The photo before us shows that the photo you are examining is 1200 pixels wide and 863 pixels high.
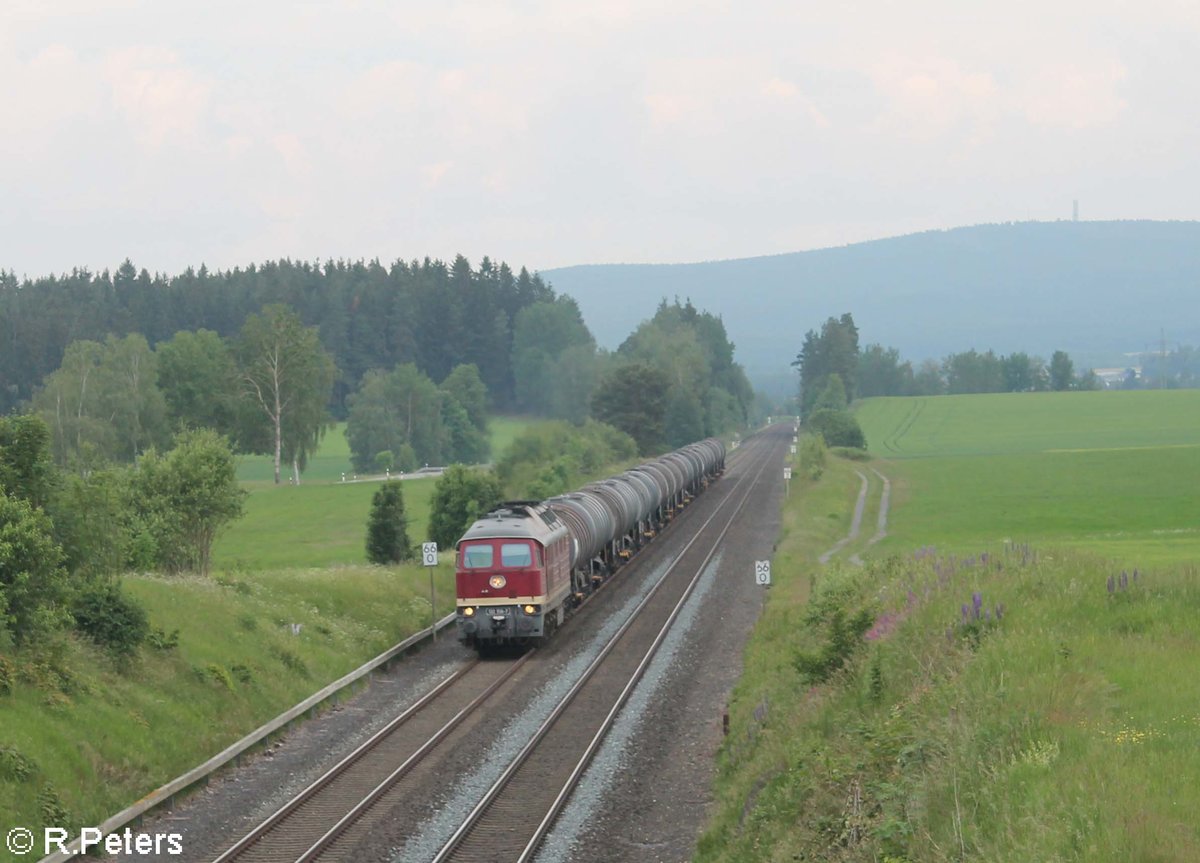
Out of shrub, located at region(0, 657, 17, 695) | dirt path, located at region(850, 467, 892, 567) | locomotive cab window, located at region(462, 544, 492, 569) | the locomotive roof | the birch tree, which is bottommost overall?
dirt path, located at region(850, 467, 892, 567)

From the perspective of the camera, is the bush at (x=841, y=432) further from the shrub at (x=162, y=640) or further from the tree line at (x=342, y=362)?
the shrub at (x=162, y=640)

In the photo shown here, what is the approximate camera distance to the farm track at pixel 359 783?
1672 cm

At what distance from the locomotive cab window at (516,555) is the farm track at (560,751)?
2.94m

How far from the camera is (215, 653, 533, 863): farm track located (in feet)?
54.9

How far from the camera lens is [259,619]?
29.0 metres

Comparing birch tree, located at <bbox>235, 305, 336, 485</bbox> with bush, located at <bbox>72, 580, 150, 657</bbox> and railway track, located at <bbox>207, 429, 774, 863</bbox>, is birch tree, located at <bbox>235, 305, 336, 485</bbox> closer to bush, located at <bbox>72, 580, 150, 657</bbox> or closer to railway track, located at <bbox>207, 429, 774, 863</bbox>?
railway track, located at <bbox>207, 429, 774, 863</bbox>

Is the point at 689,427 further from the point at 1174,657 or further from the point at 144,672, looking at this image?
the point at 1174,657

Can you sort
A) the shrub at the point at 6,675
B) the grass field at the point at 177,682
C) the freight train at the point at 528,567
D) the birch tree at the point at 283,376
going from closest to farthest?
the grass field at the point at 177,682, the shrub at the point at 6,675, the freight train at the point at 528,567, the birch tree at the point at 283,376

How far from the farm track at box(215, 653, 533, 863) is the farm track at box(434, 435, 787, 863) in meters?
1.68

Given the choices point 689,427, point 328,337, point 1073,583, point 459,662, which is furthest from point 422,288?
point 1073,583

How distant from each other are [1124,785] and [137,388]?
91408mm

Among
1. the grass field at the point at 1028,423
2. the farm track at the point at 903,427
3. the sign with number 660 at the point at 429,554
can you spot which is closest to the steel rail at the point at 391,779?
the sign with number 660 at the point at 429,554

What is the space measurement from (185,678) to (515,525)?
31.8 ft

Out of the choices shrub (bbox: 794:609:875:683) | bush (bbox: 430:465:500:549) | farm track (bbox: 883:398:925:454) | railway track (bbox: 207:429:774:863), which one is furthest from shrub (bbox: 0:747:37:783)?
farm track (bbox: 883:398:925:454)
